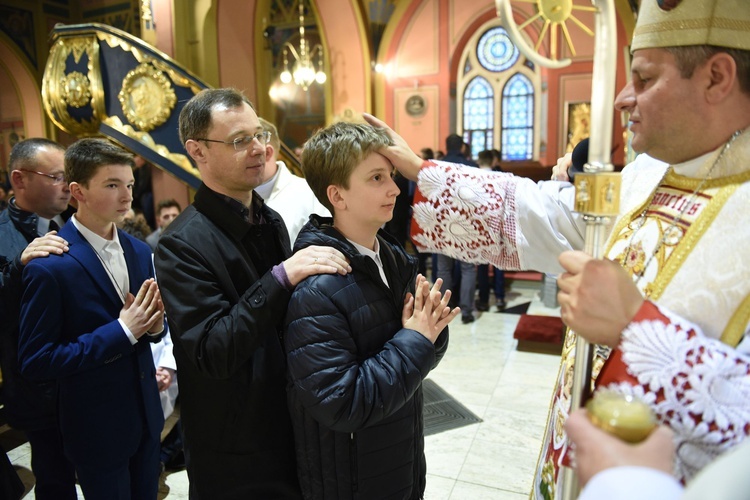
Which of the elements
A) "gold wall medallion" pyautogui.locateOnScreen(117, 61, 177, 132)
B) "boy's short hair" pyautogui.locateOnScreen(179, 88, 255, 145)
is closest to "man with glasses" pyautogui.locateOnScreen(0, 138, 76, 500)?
"boy's short hair" pyautogui.locateOnScreen(179, 88, 255, 145)

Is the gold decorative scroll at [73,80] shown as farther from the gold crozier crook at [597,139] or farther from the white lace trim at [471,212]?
the gold crozier crook at [597,139]

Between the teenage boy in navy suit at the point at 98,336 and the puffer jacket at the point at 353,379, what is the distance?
2.69ft

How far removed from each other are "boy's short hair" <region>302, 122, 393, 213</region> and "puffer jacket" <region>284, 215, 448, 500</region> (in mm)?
146

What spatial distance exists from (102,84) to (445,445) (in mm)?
4392

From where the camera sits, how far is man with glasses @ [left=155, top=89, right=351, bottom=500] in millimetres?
1441

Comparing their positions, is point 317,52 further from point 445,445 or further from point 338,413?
point 338,413

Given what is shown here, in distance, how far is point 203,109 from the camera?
5.61ft

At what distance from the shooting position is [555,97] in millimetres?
10320

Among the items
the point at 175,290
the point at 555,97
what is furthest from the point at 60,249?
the point at 555,97

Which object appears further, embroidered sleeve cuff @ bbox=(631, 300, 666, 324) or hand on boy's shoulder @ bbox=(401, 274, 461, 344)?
hand on boy's shoulder @ bbox=(401, 274, 461, 344)

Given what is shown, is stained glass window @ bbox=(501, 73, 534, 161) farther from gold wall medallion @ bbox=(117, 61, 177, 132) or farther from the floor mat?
the floor mat

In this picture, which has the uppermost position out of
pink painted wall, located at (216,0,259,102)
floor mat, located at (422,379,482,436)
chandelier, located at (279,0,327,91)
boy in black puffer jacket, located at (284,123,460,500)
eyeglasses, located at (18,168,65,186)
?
chandelier, located at (279,0,327,91)

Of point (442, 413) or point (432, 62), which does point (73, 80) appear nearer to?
point (442, 413)

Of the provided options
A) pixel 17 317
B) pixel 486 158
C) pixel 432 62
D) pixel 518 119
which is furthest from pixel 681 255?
pixel 518 119
